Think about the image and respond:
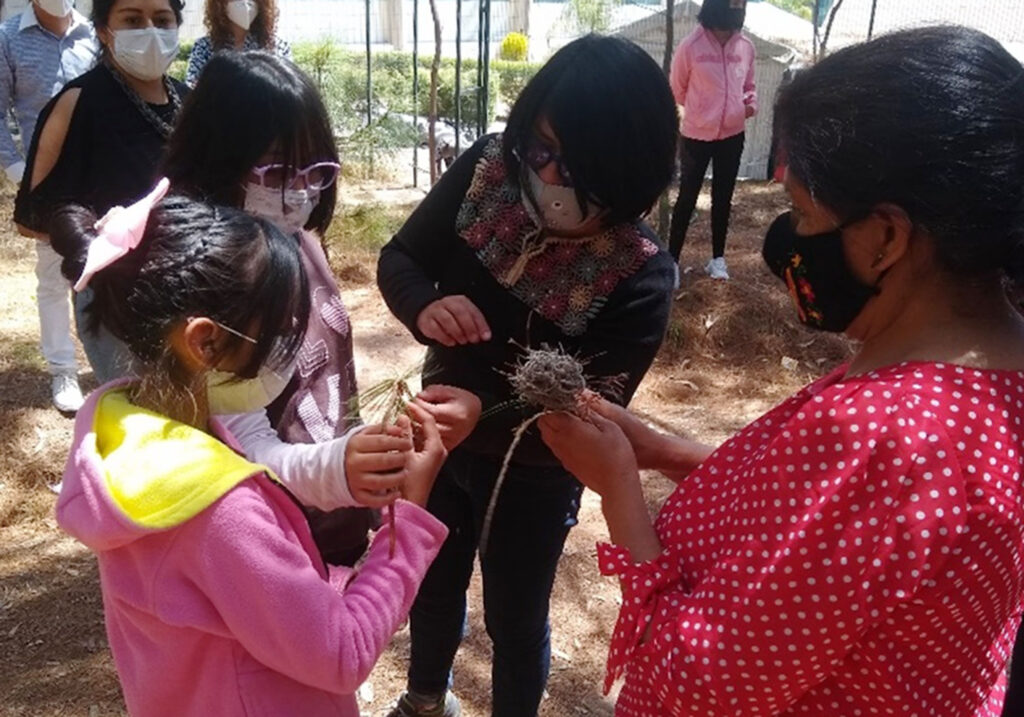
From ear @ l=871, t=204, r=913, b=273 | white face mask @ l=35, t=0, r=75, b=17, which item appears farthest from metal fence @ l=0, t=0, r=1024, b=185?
ear @ l=871, t=204, r=913, b=273

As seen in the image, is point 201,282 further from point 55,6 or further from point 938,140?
point 55,6

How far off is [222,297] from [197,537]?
356 mm

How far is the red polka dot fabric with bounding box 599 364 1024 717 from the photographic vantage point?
→ 1.06m

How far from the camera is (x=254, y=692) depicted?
1354mm

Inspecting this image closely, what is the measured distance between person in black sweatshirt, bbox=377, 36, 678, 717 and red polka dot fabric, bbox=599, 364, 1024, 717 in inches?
28.9

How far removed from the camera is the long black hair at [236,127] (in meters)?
2.00

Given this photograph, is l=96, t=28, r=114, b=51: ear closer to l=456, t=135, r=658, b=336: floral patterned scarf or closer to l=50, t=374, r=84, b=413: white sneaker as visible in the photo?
l=456, t=135, r=658, b=336: floral patterned scarf

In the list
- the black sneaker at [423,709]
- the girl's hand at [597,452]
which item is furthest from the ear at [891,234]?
the black sneaker at [423,709]

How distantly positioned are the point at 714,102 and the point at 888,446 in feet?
18.7

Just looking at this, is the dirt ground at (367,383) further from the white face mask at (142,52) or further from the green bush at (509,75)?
the green bush at (509,75)

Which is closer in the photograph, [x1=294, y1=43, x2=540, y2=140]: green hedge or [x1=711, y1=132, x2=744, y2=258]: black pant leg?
[x1=711, y1=132, x2=744, y2=258]: black pant leg

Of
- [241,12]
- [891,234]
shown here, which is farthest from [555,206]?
[241,12]

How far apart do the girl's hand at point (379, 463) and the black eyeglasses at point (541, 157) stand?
0.67 meters

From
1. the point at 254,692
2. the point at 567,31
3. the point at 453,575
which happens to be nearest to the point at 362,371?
the point at 453,575
